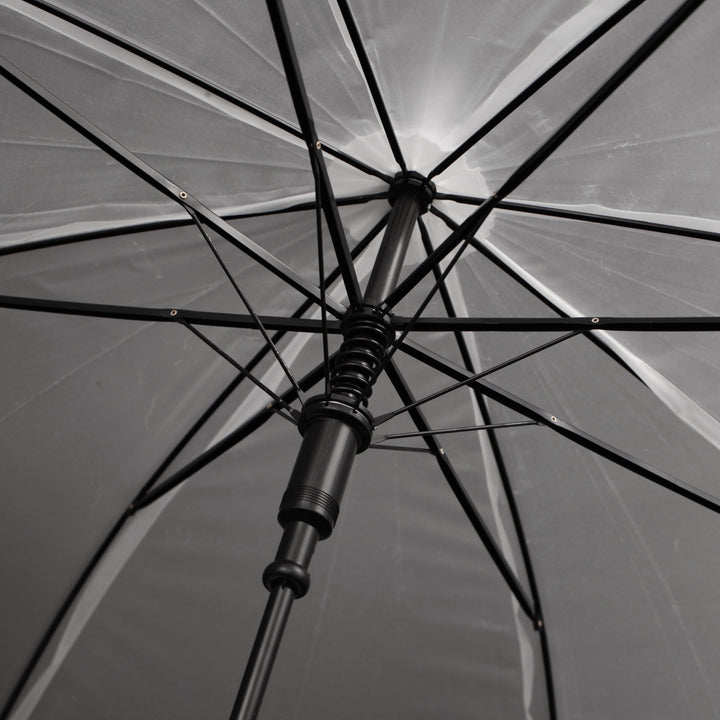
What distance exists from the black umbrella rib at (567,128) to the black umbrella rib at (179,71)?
770mm

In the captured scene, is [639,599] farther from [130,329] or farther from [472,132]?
[130,329]

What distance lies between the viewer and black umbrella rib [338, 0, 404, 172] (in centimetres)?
329

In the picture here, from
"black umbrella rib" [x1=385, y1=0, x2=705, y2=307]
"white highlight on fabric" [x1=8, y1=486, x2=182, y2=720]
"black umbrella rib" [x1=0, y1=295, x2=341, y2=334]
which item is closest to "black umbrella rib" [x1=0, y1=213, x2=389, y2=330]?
"black umbrella rib" [x1=0, y1=295, x2=341, y2=334]

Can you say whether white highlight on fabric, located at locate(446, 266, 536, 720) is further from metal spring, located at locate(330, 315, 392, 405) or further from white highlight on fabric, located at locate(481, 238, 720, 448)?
metal spring, located at locate(330, 315, 392, 405)

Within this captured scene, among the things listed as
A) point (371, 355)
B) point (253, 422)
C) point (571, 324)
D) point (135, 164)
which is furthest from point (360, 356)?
point (135, 164)

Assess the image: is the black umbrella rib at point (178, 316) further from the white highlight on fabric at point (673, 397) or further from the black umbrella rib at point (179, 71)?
the white highlight on fabric at point (673, 397)

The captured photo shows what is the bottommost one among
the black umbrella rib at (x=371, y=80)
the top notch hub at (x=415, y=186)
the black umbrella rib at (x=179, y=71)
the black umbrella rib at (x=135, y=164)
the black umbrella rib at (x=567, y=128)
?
the black umbrella rib at (x=135, y=164)

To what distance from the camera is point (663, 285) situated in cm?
370

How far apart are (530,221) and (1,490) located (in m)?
2.25

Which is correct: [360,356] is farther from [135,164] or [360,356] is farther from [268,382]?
[268,382]

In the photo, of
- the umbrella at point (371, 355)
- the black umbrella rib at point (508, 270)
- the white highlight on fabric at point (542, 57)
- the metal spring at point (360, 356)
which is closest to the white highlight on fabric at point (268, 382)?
the umbrella at point (371, 355)

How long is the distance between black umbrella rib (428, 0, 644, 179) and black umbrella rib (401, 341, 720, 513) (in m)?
0.74

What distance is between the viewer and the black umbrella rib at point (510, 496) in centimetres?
402

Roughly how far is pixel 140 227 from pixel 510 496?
1.73 m
